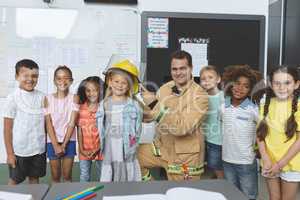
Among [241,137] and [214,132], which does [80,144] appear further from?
[241,137]

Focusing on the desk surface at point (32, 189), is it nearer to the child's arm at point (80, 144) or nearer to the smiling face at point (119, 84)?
the smiling face at point (119, 84)

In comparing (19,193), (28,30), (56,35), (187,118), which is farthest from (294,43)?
(19,193)

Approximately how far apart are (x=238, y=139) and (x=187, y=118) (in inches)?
13.8

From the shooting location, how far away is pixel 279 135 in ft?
5.73

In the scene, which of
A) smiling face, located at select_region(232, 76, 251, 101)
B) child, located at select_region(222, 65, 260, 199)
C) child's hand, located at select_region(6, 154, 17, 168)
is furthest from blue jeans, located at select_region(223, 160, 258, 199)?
child's hand, located at select_region(6, 154, 17, 168)

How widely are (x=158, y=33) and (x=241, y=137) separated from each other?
1.18 meters

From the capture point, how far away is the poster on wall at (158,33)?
105 inches

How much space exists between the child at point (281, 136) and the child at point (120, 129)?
2.22ft

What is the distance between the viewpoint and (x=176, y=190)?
38.2 inches

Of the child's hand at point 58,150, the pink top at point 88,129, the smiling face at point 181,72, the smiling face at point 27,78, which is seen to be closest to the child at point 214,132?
the smiling face at point 181,72

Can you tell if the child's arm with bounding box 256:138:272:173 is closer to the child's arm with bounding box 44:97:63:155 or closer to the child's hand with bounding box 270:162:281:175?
the child's hand with bounding box 270:162:281:175

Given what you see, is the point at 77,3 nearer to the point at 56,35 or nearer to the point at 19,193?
the point at 56,35

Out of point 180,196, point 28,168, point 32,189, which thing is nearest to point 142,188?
point 180,196

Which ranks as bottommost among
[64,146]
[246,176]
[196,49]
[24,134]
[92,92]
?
[246,176]
